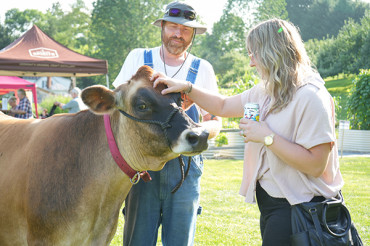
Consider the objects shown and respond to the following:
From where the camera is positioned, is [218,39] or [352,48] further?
[218,39]

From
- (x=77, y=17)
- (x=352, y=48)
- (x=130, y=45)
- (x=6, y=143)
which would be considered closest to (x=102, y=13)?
(x=130, y=45)

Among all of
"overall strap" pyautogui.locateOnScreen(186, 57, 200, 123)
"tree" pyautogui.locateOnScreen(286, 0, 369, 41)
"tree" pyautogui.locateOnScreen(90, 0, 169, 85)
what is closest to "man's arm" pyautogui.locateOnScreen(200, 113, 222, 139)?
"overall strap" pyautogui.locateOnScreen(186, 57, 200, 123)

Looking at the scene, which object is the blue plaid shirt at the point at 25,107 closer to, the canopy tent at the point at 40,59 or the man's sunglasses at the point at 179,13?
the canopy tent at the point at 40,59

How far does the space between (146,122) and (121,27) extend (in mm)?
48404

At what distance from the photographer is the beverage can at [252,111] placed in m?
2.85

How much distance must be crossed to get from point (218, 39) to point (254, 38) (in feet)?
236

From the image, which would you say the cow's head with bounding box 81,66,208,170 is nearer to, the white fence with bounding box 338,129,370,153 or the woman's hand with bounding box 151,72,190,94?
the woman's hand with bounding box 151,72,190,94

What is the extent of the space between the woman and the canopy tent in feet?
36.7

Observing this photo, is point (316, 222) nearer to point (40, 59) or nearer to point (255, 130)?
point (255, 130)

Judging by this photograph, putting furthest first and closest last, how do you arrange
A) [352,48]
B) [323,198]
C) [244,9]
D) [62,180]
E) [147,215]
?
[244,9]
[352,48]
[147,215]
[62,180]
[323,198]

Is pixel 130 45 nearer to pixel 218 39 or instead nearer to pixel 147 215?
pixel 218 39

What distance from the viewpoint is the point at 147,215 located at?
353 cm

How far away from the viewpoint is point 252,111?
9.36 ft

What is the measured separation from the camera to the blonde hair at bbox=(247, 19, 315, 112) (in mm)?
2807
